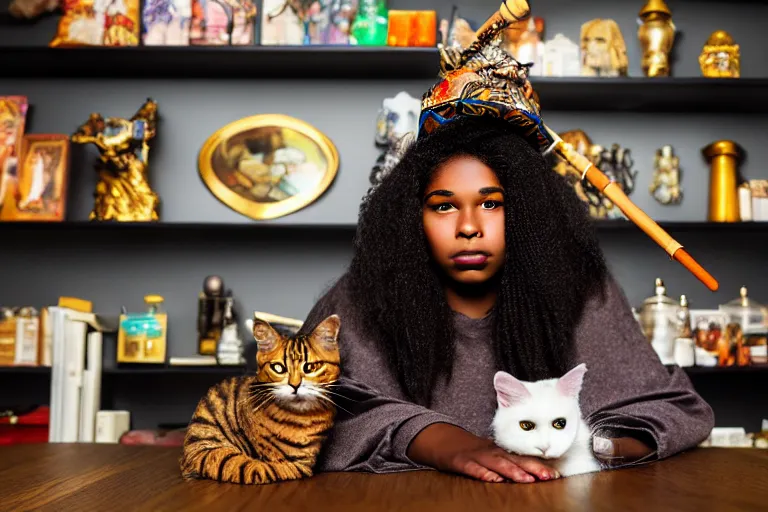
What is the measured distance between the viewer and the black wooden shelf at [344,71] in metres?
2.46

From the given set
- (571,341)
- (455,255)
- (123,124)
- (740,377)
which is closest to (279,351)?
(455,255)

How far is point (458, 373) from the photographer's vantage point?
118cm

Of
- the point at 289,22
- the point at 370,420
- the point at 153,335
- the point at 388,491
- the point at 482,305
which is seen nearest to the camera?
the point at 388,491

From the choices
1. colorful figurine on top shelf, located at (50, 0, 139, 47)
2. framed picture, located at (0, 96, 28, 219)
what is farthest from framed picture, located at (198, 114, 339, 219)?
framed picture, located at (0, 96, 28, 219)

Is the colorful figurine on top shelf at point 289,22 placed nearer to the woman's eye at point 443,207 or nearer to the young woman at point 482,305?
the young woman at point 482,305

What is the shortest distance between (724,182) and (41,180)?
7.60 ft

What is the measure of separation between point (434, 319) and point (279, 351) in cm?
36

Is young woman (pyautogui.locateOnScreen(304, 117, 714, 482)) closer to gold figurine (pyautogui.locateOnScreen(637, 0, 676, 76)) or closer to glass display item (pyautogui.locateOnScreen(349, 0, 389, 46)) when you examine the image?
glass display item (pyautogui.locateOnScreen(349, 0, 389, 46))

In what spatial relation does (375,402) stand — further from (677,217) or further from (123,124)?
(677,217)

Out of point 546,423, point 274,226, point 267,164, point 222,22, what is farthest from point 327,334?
point 222,22

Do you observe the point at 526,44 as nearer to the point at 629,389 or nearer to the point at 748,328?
the point at 748,328

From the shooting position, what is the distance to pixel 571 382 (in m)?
0.87

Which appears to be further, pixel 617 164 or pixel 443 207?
pixel 617 164

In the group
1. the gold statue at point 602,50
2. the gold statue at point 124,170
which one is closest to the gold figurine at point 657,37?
the gold statue at point 602,50
